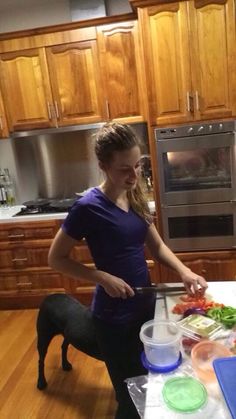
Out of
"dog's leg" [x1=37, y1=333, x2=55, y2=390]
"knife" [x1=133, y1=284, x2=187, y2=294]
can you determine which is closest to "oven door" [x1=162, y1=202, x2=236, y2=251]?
"dog's leg" [x1=37, y1=333, x2=55, y2=390]

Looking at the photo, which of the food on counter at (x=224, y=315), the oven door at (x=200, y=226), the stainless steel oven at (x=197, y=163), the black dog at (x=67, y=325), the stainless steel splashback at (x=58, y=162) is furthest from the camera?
the stainless steel splashback at (x=58, y=162)

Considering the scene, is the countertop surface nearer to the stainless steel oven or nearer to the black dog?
the stainless steel oven

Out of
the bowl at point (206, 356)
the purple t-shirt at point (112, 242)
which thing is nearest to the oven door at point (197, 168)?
the purple t-shirt at point (112, 242)

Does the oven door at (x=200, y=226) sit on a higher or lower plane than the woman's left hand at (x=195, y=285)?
lower

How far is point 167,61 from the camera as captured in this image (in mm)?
2262

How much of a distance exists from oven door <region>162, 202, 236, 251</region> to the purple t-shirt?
1.29 metres

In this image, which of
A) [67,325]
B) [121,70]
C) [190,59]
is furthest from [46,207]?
[190,59]

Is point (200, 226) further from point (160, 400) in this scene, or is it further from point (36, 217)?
point (160, 400)

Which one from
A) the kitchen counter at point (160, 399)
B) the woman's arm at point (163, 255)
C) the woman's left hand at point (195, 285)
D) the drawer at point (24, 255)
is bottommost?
the drawer at point (24, 255)

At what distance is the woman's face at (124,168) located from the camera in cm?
109

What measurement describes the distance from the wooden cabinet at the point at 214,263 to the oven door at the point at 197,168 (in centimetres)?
40

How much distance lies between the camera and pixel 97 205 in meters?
1.12

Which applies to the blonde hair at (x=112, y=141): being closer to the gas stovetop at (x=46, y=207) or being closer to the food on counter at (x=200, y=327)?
the food on counter at (x=200, y=327)

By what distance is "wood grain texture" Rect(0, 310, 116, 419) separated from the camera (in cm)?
176
